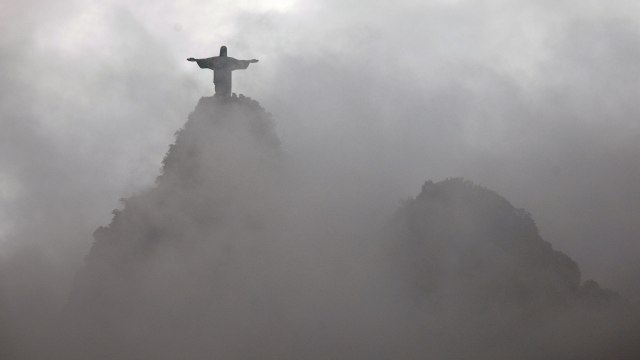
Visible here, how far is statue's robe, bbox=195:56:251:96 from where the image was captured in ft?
362

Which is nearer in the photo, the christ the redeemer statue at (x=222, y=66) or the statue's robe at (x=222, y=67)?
the christ the redeemer statue at (x=222, y=66)

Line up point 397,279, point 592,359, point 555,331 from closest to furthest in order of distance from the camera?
point 592,359 → point 555,331 → point 397,279

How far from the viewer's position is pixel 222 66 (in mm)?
110438

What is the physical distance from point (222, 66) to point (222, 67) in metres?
0.12

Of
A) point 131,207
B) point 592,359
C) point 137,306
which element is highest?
point 131,207

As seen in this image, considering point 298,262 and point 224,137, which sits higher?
point 224,137

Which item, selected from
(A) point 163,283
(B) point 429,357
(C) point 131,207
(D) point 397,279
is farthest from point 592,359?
(C) point 131,207

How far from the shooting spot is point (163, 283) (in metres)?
103

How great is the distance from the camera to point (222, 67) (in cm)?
11050

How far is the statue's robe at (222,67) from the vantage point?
110 metres

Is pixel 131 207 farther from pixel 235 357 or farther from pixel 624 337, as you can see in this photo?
pixel 624 337

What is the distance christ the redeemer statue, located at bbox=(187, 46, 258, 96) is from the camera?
110 meters

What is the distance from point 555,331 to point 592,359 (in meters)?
6.84

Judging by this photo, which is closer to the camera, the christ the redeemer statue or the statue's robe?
the christ the redeemer statue
